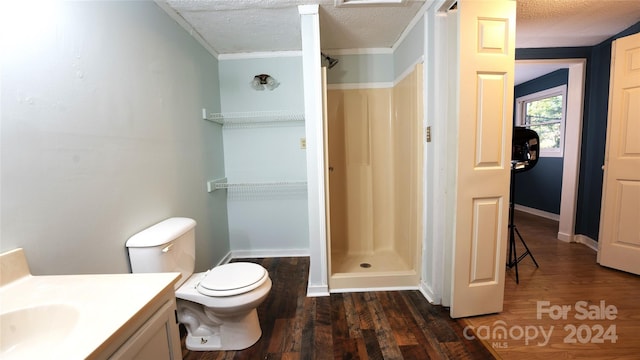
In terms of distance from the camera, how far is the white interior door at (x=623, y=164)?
2066 mm

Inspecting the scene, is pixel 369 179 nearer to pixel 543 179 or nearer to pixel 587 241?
pixel 587 241

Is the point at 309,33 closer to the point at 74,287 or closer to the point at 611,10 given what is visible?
the point at 74,287

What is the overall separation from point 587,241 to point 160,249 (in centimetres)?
407

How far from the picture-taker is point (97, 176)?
1.16m

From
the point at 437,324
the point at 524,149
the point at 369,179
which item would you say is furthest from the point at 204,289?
the point at 524,149

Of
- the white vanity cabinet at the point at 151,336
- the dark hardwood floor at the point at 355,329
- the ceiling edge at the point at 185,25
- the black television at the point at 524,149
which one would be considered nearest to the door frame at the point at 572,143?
the black television at the point at 524,149

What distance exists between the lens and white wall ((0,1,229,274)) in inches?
34.5

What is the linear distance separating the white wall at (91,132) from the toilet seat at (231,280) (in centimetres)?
41

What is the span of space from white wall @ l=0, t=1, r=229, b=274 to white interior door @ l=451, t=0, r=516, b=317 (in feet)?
6.12

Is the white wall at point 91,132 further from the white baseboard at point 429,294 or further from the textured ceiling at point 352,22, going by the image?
the white baseboard at point 429,294

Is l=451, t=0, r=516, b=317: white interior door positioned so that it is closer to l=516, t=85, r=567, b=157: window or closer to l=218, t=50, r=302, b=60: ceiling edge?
l=218, t=50, r=302, b=60: ceiling edge

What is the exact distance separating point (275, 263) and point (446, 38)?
7.70 feet

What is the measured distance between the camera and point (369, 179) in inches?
103

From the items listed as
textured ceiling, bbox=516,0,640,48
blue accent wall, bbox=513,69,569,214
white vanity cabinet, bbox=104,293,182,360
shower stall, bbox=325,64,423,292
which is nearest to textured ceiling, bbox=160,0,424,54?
shower stall, bbox=325,64,423,292
